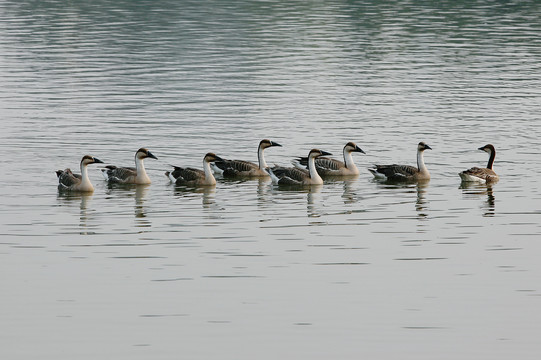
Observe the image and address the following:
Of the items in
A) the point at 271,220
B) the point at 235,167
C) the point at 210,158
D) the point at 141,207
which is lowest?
the point at 271,220

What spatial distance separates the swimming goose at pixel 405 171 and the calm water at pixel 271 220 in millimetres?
410

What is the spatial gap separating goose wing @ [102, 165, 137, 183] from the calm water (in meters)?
0.47

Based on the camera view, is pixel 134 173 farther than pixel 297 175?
No

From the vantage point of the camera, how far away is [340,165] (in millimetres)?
33938

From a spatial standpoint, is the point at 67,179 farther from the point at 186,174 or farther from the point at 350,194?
the point at 350,194

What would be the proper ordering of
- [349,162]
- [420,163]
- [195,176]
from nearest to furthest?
[195,176], [420,163], [349,162]

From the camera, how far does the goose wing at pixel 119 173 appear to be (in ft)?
104

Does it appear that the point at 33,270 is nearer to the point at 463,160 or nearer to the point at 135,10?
the point at 463,160

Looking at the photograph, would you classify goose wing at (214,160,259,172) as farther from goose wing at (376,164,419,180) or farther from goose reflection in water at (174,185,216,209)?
goose wing at (376,164,419,180)

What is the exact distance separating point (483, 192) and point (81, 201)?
10.4 metres

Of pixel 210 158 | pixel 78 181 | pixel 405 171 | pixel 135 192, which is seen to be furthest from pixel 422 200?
pixel 78 181

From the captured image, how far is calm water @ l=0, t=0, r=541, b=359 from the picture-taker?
1823cm

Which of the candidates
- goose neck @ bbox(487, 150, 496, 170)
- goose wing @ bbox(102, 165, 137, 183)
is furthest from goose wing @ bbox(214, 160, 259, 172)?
goose neck @ bbox(487, 150, 496, 170)

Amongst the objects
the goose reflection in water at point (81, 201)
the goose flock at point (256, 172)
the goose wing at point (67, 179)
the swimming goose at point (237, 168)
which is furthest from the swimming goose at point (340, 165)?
the goose reflection in water at point (81, 201)
